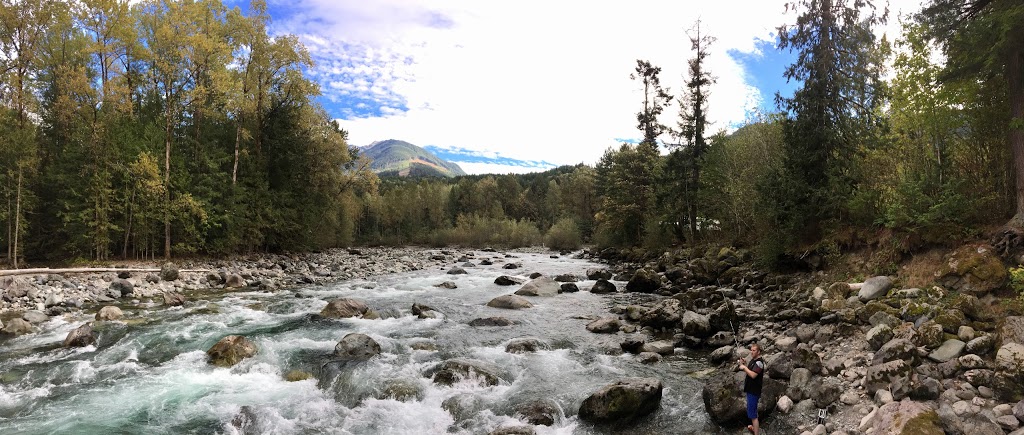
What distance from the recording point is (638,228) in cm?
4141

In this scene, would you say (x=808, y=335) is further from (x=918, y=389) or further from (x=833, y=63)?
(x=833, y=63)

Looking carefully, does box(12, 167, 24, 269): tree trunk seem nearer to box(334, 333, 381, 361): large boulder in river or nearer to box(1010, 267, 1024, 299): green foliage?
box(334, 333, 381, 361): large boulder in river

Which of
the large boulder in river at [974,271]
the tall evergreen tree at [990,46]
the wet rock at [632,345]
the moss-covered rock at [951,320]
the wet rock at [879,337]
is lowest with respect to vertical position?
the wet rock at [632,345]

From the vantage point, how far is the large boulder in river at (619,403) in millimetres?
7965

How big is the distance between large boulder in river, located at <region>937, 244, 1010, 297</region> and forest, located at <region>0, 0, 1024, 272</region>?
0.96m

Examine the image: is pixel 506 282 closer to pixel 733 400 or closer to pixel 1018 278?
pixel 733 400

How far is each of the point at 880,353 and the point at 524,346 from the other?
739 cm

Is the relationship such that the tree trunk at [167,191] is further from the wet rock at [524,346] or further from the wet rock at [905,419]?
the wet rock at [905,419]

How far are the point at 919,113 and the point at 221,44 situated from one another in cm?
3254

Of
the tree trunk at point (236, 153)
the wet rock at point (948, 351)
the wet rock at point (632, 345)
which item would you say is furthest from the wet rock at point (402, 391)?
the tree trunk at point (236, 153)

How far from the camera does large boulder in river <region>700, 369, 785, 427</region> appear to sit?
7.55 meters

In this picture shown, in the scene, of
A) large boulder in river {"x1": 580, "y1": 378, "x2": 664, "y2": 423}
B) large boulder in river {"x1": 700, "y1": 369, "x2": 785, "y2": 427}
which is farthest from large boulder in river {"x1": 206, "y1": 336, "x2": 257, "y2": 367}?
large boulder in river {"x1": 700, "y1": 369, "x2": 785, "y2": 427}

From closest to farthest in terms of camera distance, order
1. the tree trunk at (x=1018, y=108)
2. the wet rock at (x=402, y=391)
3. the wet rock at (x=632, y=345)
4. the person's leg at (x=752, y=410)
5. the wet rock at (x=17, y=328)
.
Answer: the person's leg at (x=752, y=410)
the wet rock at (x=402, y=391)
the tree trunk at (x=1018, y=108)
the wet rock at (x=632, y=345)
the wet rock at (x=17, y=328)

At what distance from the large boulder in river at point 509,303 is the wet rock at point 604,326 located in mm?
3939
